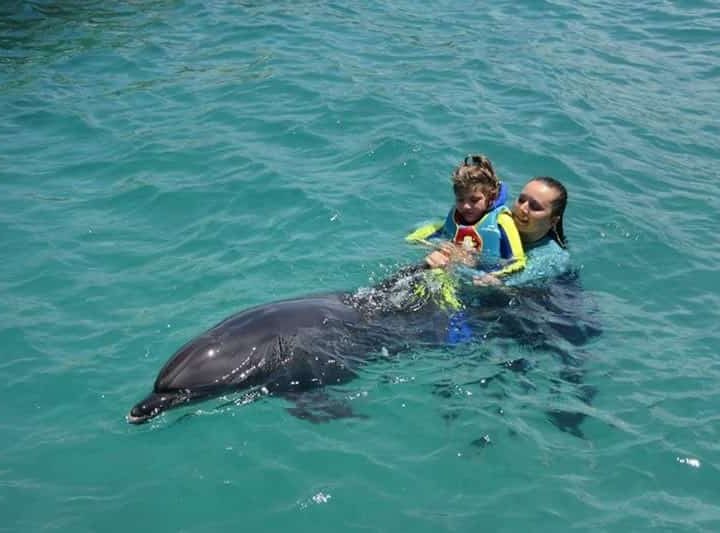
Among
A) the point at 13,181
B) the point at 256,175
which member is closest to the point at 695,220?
the point at 256,175

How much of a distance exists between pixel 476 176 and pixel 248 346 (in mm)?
2079

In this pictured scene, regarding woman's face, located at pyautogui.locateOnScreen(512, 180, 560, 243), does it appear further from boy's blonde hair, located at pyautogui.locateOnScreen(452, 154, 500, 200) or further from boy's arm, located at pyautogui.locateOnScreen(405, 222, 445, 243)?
boy's arm, located at pyautogui.locateOnScreen(405, 222, 445, 243)

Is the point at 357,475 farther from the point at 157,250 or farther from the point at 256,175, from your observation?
the point at 256,175

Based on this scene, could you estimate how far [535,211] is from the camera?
6.48m

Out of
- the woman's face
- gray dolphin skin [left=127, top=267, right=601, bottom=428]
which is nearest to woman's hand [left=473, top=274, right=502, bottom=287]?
gray dolphin skin [left=127, top=267, right=601, bottom=428]

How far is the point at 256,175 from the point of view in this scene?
28.7 ft

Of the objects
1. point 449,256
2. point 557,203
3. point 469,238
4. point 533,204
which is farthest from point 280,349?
point 557,203

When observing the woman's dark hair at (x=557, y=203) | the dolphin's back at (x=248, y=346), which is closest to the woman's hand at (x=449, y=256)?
the woman's dark hair at (x=557, y=203)

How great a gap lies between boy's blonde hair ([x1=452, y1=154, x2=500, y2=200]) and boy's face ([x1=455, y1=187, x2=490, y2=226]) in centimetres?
2

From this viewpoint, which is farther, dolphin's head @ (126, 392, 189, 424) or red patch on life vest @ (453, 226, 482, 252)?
red patch on life vest @ (453, 226, 482, 252)

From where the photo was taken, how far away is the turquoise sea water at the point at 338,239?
16.5ft

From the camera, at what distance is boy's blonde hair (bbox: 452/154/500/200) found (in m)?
6.23

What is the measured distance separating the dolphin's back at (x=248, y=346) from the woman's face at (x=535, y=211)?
5.50 feet

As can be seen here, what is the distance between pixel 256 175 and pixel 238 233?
1.06 meters
